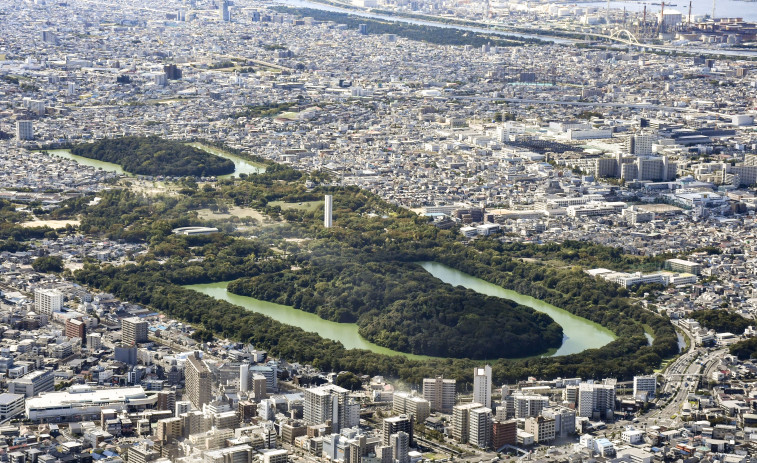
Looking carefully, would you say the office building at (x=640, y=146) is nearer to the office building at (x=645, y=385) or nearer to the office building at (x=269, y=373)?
the office building at (x=645, y=385)

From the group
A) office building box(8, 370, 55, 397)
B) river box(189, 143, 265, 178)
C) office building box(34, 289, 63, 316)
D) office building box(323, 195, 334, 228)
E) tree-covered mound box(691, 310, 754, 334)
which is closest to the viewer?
office building box(8, 370, 55, 397)

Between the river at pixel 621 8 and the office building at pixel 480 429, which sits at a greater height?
the river at pixel 621 8

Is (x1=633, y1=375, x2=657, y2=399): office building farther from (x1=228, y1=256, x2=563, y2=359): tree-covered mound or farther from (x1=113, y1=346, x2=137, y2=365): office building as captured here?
(x1=113, y1=346, x2=137, y2=365): office building

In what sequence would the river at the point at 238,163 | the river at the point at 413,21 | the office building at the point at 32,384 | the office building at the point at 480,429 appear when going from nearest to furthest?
the office building at the point at 480,429 → the office building at the point at 32,384 → the river at the point at 238,163 → the river at the point at 413,21

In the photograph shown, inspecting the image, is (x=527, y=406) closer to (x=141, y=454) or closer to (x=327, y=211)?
(x=141, y=454)

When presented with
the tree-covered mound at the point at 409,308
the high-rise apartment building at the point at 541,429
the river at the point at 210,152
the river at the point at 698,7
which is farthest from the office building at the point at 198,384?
the river at the point at 698,7

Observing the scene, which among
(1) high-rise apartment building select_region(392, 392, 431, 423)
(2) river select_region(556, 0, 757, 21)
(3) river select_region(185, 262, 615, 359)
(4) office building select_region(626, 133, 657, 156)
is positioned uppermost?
(2) river select_region(556, 0, 757, 21)

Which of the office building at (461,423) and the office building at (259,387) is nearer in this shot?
the office building at (461,423)

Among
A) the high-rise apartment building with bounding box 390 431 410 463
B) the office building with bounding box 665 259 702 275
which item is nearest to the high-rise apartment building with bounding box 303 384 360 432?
the high-rise apartment building with bounding box 390 431 410 463
